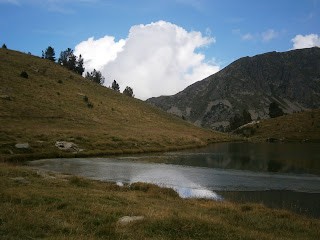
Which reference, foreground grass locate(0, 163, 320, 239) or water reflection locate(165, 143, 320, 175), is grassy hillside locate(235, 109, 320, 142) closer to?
water reflection locate(165, 143, 320, 175)

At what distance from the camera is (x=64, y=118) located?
7500 cm

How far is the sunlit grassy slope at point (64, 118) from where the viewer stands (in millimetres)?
51906

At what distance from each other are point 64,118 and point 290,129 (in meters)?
108

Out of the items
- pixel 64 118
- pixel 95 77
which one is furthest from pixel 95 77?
pixel 64 118

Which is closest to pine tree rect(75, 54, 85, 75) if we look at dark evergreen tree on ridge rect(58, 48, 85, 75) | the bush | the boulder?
dark evergreen tree on ridge rect(58, 48, 85, 75)

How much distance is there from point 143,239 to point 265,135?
136m

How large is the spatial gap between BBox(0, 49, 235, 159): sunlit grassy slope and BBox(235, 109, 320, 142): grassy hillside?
32340mm

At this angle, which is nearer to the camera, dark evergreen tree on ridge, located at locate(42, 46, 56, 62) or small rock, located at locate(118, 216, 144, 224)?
small rock, located at locate(118, 216, 144, 224)

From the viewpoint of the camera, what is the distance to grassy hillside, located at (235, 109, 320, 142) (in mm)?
121825

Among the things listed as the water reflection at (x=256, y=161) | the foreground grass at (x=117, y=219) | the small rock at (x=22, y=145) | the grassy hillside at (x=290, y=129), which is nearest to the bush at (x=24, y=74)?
the small rock at (x=22, y=145)

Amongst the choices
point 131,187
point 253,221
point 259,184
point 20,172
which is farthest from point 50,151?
point 253,221

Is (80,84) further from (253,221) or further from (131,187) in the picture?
(253,221)

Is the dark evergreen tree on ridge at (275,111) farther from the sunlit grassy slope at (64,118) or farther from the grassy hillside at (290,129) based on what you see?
the sunlit grassy slope at (64,118)

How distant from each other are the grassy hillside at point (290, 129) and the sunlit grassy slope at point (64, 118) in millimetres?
32340
